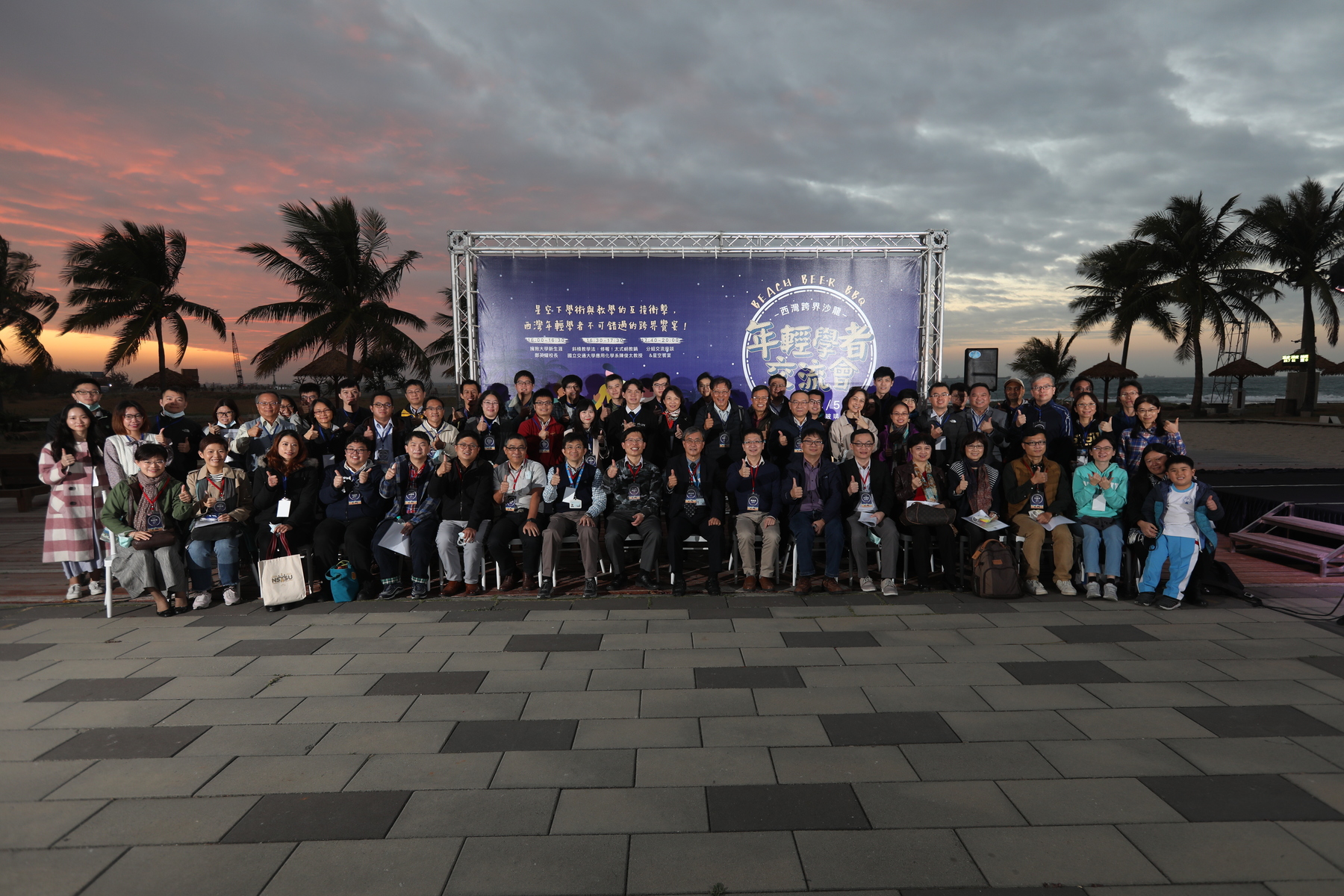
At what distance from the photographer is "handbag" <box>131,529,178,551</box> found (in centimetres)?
523

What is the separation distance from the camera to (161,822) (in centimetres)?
267

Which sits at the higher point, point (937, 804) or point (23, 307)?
point (23, 307)

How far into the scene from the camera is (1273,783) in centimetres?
284

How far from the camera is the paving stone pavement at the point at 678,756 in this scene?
7.80 ft

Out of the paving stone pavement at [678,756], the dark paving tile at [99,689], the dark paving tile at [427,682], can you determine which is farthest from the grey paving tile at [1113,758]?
the dark paving tile at [99,689]

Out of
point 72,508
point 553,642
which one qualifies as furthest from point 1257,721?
point 72,508

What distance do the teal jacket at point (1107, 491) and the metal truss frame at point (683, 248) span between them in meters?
3.26

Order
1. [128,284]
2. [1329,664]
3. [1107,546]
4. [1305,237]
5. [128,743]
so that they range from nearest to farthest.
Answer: [128,743] → [1329,664] → [1107,546] → [128,284] → [1305,237]

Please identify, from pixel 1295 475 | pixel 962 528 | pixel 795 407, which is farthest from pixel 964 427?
pixel 1295 475

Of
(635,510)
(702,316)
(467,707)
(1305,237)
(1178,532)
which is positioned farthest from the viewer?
(1305,237)

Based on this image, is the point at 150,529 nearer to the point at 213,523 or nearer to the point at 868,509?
the point at 213,523

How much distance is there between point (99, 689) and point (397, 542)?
2177 mm

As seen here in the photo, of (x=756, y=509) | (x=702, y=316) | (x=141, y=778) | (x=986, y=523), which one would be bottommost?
(x=141, y=778)

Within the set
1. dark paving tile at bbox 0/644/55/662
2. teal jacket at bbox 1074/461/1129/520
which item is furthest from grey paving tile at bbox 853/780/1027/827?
dark paving tile at bbox 0/644/55/662
